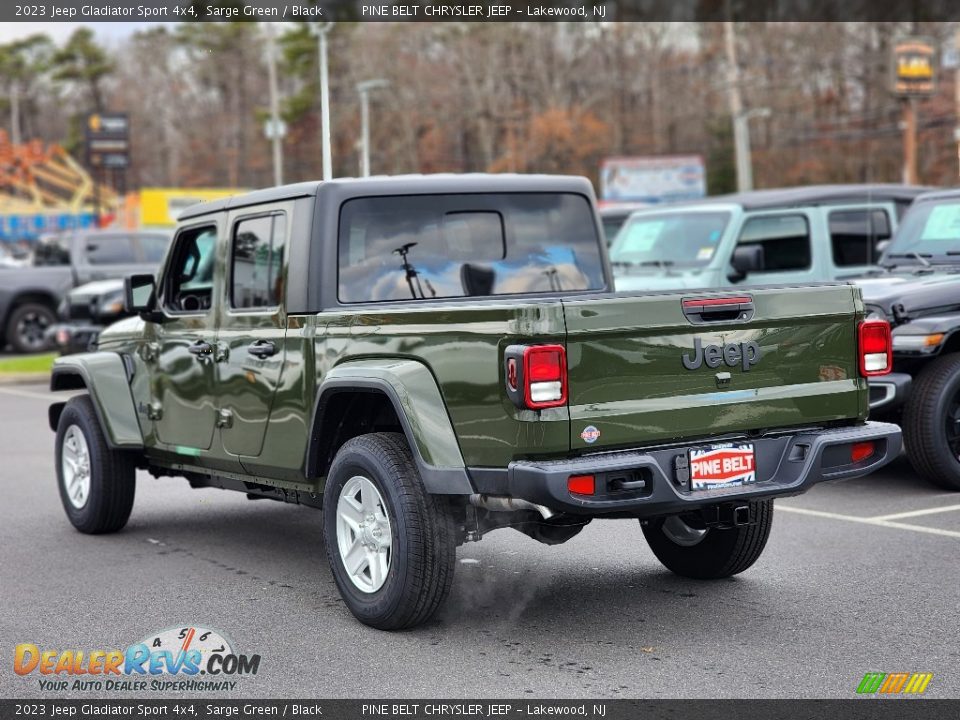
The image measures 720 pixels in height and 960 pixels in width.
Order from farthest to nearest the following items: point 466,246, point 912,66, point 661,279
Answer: point 912,66
point 661,279
point 466,246

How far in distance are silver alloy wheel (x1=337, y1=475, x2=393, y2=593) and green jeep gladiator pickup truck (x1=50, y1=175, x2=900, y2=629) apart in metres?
0.01

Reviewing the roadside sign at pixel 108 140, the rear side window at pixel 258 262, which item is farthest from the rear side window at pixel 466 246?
the roadside sign at pixel 108 140

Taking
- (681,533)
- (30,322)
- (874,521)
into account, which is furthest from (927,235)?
(30,322)

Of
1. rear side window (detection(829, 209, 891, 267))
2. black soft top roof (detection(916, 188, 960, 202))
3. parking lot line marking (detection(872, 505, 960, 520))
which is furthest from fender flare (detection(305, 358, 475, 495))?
rear side window (detection(829, 209, 891, 267))

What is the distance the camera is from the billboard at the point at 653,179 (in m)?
63.1

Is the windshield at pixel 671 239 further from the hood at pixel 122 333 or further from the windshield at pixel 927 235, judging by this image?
the hood at pixel 122 333

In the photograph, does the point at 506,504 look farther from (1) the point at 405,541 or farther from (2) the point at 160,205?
(2) the point at 160,205

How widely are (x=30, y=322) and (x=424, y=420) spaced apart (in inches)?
732

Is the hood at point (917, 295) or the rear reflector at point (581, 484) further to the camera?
the hood at point (917, 295)

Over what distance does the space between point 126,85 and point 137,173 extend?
6357mm

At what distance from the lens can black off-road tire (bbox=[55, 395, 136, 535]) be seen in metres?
7.81

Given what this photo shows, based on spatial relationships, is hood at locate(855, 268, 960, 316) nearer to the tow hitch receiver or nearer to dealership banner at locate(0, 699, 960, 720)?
the tow hitch receiver

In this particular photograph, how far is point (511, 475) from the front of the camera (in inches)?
196

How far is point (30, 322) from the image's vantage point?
73.5 ft
